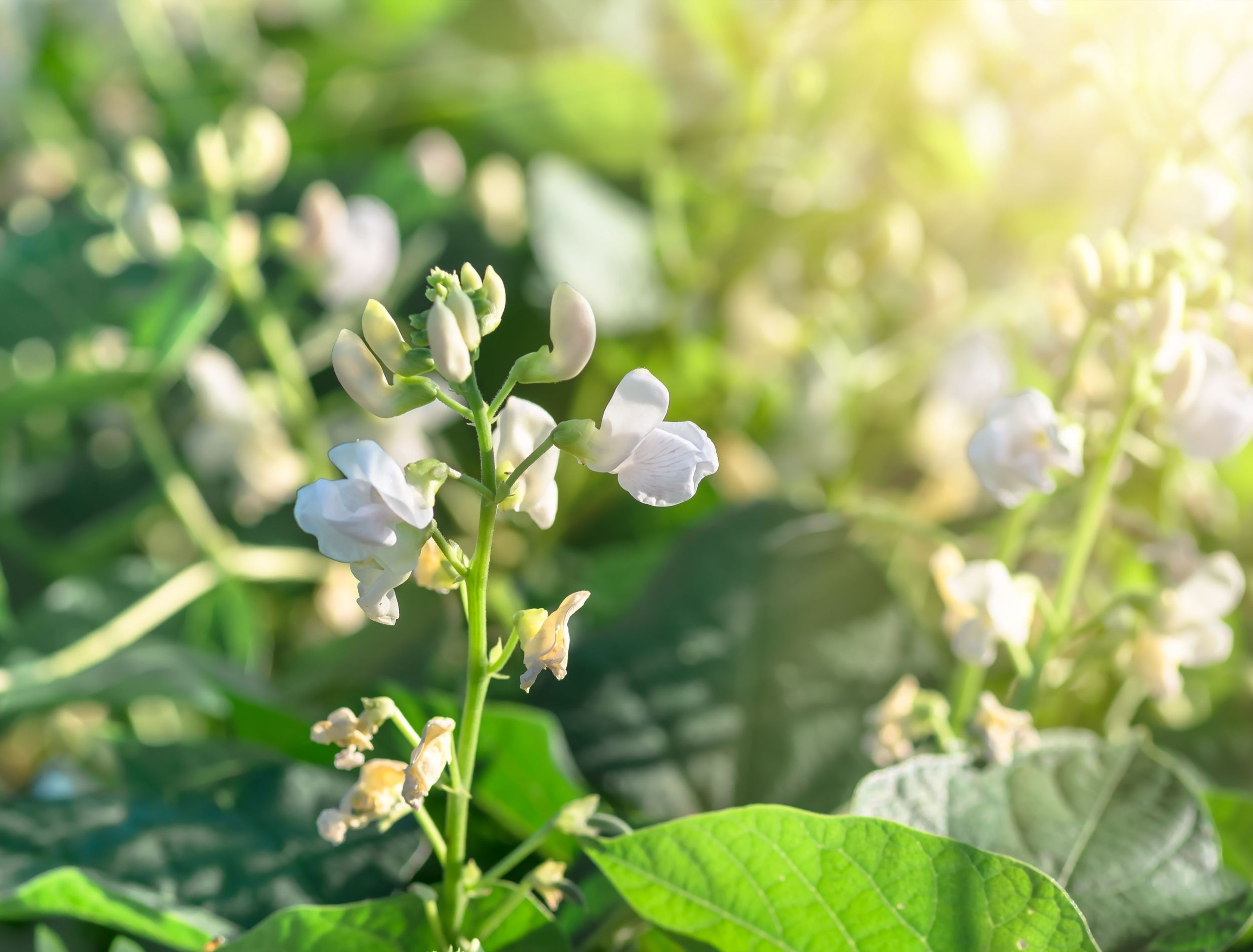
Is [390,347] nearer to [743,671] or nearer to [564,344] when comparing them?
[564,344]

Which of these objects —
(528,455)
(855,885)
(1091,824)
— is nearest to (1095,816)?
(1091,824)

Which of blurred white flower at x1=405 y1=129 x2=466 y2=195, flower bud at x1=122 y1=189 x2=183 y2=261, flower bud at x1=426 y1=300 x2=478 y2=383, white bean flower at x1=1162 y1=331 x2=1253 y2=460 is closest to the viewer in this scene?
flower bud at x1=426 y1=300 x2=478 y2=383

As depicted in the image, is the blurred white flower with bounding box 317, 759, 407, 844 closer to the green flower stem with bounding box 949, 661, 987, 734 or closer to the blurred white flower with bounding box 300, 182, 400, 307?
the green flower stem with bounding box 949, 661, 987, 734

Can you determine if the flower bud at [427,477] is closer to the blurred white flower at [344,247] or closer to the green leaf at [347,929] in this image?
the green leaf at [347,929]

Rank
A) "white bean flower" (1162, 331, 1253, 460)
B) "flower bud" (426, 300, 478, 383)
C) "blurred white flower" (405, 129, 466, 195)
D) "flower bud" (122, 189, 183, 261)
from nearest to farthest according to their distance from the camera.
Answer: "flower bud" (426, 300, 478, 383)
"white bean flower" (1162, 331, 1253, 460)
"flower bud" (122, 189, 183, 261)
"blurred white flower" (405, 129, 466, 195)

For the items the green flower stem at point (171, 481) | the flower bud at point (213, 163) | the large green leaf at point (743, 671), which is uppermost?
the flower bud at point (213, 163)

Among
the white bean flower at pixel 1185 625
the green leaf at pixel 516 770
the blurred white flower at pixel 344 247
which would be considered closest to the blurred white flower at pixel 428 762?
the green leaf at pixel 516 770

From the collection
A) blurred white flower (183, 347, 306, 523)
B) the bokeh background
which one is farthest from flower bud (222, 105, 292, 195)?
blurred white flower (183, 347, 306, 523)
